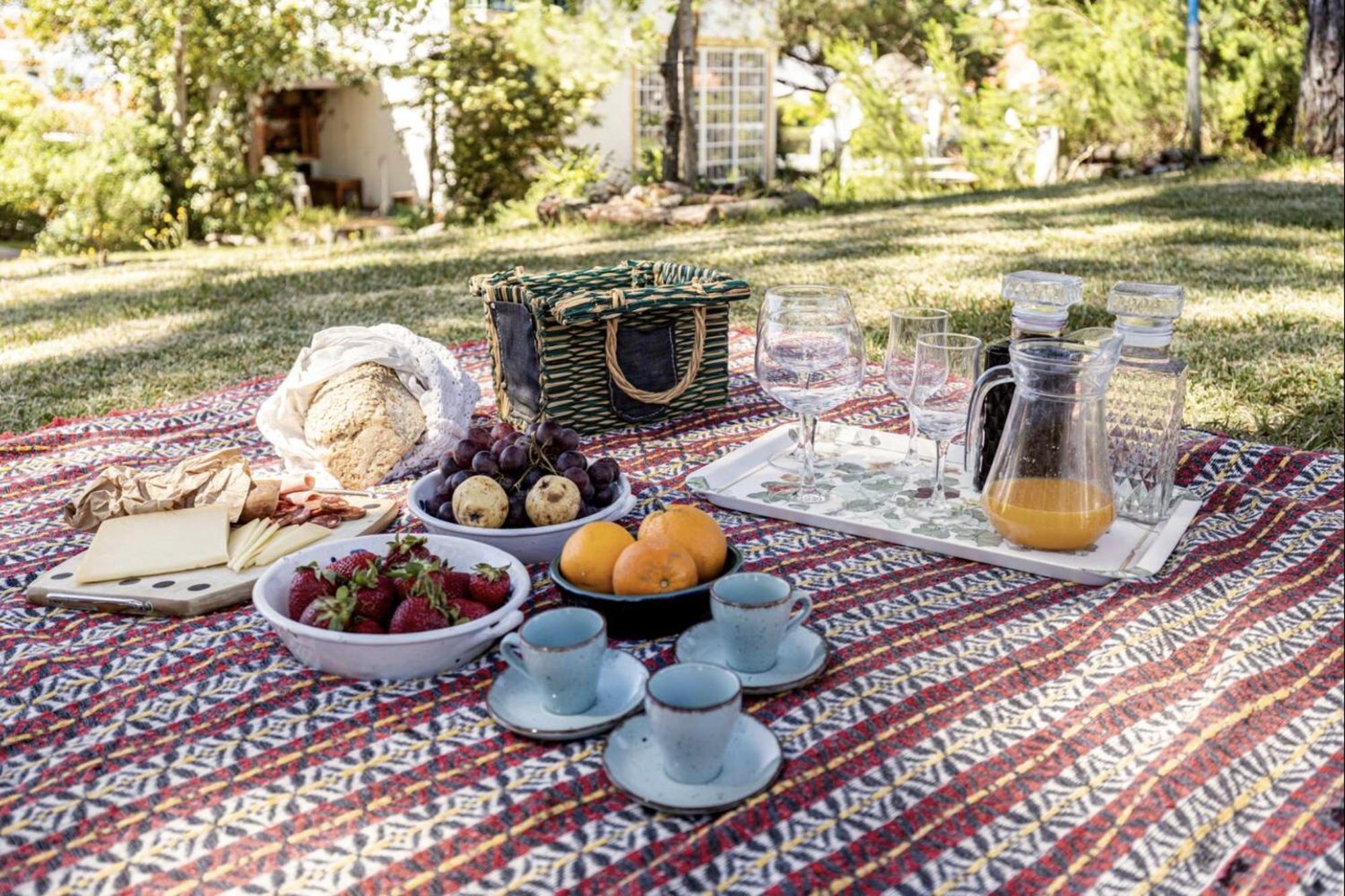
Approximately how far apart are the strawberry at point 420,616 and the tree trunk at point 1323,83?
34.9 ft

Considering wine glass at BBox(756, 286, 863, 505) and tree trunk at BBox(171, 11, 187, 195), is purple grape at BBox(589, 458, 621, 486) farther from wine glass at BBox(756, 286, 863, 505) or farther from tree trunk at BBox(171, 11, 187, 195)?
tree trunk at BBox(171, 11, 187, 195)

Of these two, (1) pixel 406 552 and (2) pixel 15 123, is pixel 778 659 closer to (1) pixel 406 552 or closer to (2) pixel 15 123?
(1) pixel 406 552

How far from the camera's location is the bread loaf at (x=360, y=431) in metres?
2.20

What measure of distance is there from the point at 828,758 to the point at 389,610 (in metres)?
0.56

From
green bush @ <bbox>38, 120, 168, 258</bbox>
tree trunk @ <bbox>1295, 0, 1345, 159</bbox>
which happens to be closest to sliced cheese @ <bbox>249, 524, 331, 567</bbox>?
green bush @ <bbox>38, 120, 168, 258</bbox>

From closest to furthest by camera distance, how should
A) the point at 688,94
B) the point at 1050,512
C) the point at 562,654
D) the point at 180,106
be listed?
the point at 562,654, the point at 1050,512, the point at 688,94, the point at 180,106

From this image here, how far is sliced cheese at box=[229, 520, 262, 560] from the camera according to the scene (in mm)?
1724

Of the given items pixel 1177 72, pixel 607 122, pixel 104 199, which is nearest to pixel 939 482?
pixel 104 199

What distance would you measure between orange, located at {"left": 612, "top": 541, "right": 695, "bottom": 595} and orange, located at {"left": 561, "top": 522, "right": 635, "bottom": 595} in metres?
0.02

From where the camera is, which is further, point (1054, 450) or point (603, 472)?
point (603, 472)

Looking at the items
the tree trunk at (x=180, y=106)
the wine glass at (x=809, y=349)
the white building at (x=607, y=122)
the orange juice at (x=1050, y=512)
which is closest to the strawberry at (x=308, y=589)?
the wine glass at (x=809, y=349)

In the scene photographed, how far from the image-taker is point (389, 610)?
4.59 ft

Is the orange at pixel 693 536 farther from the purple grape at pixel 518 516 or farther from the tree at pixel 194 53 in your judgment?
the tree at pixel 194 53

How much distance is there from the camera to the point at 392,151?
14.2m
